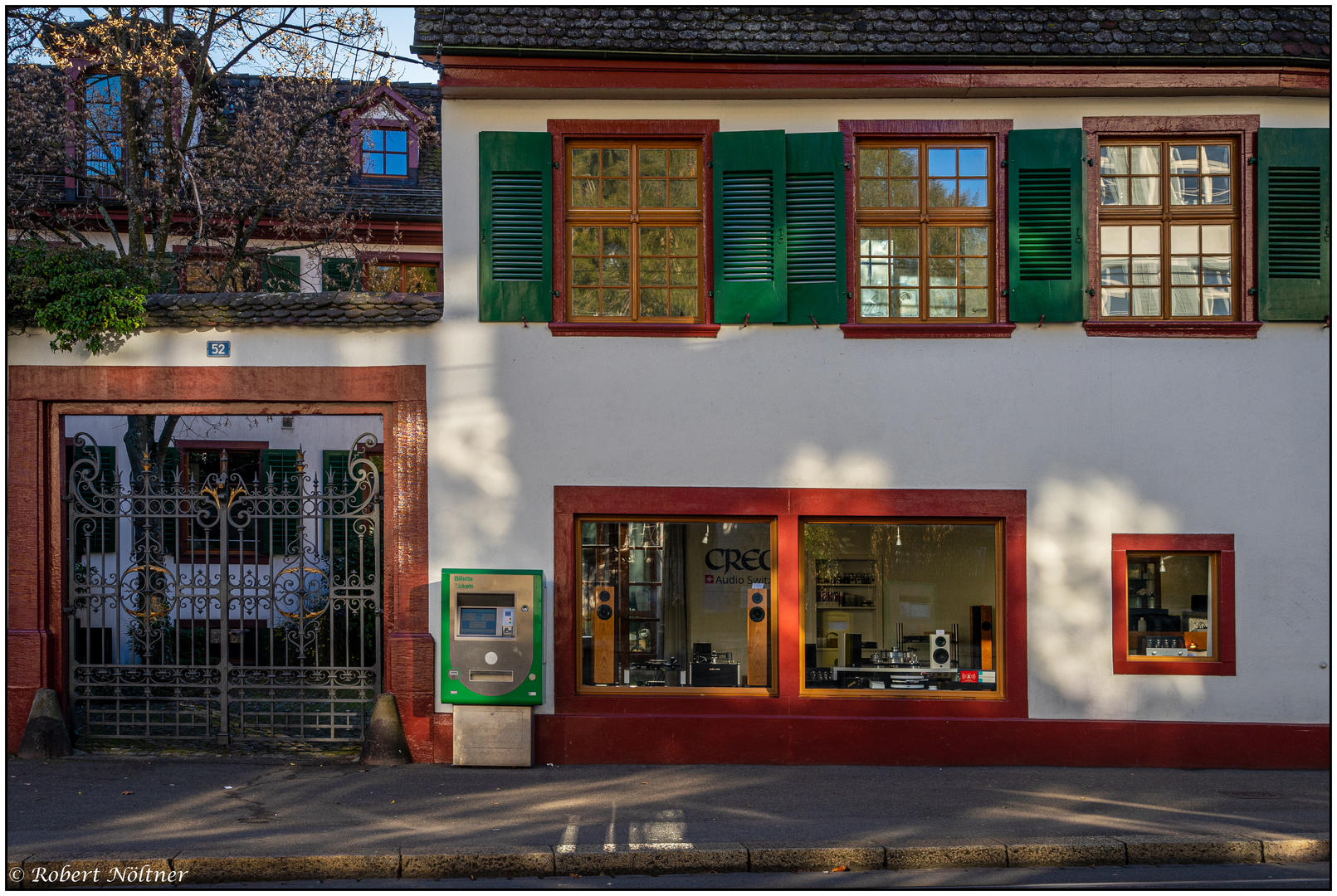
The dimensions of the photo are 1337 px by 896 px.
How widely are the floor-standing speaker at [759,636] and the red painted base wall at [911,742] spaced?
399 millimetres

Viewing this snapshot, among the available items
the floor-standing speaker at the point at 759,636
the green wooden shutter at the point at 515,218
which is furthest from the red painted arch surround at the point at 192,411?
the floor-standing speaker at the point at 759,636

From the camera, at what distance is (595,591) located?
31.6 feet

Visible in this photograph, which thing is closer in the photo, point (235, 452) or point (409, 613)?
point (409, 613)

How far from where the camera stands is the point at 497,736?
8992mm

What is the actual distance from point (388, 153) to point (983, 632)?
50.6 feet

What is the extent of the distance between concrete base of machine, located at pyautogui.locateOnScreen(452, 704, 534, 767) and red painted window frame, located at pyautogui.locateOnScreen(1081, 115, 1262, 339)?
6.28 metres

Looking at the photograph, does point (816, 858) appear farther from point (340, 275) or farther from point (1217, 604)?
point (340, 275)

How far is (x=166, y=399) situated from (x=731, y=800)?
625 cm

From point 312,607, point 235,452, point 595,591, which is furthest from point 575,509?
point 235,452

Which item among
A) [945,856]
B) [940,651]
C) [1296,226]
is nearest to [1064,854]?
[945,856]

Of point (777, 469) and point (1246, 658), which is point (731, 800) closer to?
point (777, 469)

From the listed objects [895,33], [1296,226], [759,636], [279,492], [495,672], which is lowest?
[495,672]

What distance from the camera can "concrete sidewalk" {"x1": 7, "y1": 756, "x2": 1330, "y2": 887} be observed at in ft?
21.7

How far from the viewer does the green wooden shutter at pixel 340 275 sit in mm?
18188
